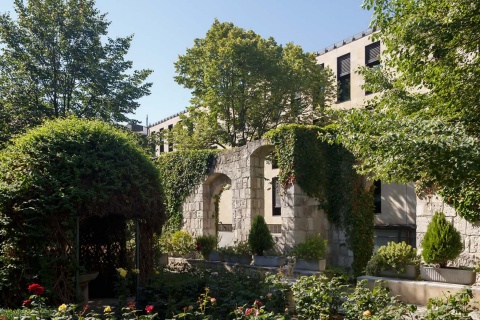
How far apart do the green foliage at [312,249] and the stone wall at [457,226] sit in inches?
109

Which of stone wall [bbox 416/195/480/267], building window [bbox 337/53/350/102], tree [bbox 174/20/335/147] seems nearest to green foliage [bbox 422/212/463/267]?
stone wall [bbox 416/195/480/267]

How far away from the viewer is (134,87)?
2117 centimetres

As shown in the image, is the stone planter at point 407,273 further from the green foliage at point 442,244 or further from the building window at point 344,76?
the building window at point 344,76

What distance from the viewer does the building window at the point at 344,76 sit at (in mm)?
28094

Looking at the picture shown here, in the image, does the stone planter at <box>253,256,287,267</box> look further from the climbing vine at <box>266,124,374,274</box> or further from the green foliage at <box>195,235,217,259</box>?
the green foliage at <box>195,235,217,259</box>

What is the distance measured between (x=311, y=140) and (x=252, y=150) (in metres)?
2.26

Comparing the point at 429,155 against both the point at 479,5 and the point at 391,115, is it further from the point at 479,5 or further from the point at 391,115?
the point at 479,5

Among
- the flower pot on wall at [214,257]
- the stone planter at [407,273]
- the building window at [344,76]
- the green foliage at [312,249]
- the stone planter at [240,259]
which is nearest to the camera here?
the stone planter at [407,273]

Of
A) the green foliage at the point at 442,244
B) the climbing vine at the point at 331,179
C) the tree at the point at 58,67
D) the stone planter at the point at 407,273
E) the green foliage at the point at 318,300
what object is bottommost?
the stone planter at the point at 407,273

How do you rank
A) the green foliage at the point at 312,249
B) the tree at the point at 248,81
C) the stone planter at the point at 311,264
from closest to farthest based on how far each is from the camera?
the stone planter at the point at 311,264 → the green foliage at the point at 312,249 → the tree at the point at 248,81

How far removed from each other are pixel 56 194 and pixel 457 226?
313 inches

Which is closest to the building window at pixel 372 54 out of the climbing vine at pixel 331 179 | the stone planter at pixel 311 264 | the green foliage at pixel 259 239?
the climbing vine at pixel 331 179

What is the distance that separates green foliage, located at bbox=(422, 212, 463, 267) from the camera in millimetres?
10062

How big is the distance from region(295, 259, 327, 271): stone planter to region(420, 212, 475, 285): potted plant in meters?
3.22
